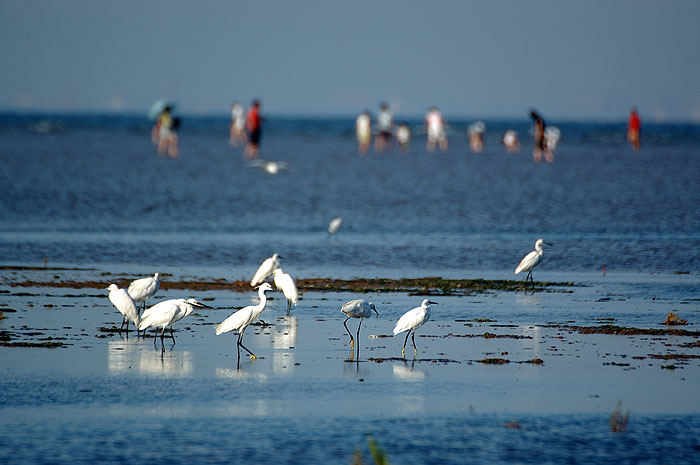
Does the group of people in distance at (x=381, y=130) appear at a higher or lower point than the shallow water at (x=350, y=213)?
higher

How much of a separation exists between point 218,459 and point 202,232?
50.0 feet

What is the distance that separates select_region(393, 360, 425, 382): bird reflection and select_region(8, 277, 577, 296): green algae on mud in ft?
14.6

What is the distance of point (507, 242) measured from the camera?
21.6 m

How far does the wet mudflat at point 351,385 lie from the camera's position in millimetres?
8031

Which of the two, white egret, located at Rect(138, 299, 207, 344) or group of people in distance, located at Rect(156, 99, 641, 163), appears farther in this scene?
group of people in distance, located at Rect(156, 99, 641, 163)

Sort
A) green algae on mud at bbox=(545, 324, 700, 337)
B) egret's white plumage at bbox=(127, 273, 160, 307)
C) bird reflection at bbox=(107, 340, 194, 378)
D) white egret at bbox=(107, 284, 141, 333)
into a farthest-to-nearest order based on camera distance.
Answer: egret's white plumage at bbox=(127, 273, 160, 307), green algae on mud at bbox=(545, 324, 700, 337), white egret at bbox=(107, 284, 141, 333), bird reflection at bbox=(107, 340, 194, 378)

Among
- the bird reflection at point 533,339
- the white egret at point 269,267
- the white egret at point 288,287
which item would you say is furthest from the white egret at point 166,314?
the white egret at point 269,267

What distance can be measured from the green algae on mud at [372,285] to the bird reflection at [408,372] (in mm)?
4446

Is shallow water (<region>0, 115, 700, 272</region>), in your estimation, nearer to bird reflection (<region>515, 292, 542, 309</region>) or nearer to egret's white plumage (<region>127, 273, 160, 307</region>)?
bird reflection (<region>515, 292, 542, 309</region>)

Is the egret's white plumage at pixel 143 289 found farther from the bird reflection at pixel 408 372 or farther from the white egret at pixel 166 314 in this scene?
the bird reflection at pixel 408 372

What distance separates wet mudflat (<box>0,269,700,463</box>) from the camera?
8.03 m

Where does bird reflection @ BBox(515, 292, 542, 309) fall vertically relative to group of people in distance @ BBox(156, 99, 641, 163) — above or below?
below

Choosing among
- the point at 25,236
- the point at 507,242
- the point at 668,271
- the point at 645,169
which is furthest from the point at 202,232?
the point at 645,169

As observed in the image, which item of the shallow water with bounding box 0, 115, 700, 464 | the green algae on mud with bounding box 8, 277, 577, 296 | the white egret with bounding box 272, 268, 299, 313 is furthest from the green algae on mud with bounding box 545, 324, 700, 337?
the white egret with bounding box 272, 268, 299, 313
